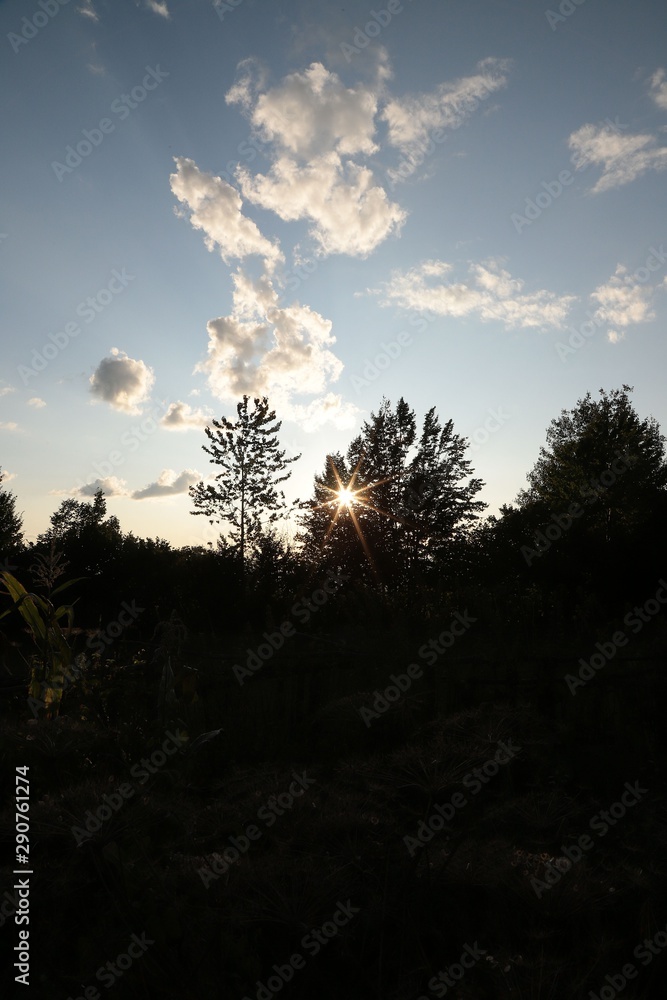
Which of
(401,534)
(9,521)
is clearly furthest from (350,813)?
(9,521)

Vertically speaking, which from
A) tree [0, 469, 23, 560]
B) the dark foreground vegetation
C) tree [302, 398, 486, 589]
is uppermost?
tree [0, 469, 23, 560]

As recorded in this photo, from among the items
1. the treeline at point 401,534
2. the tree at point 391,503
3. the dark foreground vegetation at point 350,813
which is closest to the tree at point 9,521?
the treeline at point 401,534

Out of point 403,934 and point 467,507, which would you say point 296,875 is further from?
point 467,507

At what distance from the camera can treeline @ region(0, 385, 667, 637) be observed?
20312 mm

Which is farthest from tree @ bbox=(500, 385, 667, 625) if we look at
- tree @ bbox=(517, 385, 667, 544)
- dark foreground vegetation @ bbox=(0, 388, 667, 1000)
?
dark foreground vegetation @ bbox=(0, 388, 667, 1000)

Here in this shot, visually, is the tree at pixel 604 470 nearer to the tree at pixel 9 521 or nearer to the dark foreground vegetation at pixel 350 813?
the dark foreground vegetation at pixel 350 813

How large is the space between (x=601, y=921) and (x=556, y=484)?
34068mm

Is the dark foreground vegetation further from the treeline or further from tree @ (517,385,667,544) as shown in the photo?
tree @ (517,385,667,544)

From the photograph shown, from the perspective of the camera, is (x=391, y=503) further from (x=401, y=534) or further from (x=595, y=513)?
(x=595, y=513)

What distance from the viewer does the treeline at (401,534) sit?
800 inches

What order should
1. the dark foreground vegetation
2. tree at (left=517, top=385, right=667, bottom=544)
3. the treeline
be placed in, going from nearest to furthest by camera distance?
→ the dark foreground vegetation, the treeline, tree at (left=517, top=385, right=667, bottom=544)

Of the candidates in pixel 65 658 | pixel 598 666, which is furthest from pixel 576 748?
pixel 65 658

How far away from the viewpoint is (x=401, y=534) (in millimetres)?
32125

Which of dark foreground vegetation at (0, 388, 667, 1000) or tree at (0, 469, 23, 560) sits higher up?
tree at (0, 469, 23, 560)
